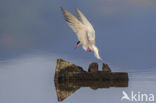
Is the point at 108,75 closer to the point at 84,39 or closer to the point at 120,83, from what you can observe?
the point at 120,83

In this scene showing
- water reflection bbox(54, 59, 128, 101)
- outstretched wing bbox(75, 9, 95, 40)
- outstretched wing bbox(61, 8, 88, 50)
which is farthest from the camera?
water reflection bbox(54, 59, 128, 101)

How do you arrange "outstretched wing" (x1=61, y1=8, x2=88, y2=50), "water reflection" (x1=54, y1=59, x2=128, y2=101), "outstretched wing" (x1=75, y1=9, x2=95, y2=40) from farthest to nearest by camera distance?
"water reflection" (x1=54, y1=59, x2=128, y2=101) → "outstretched wing" (x1=75, y1=9, x2=95, y2=40) → "outstretched wing" (x1=61, y1=8, x2=88, y2=50)

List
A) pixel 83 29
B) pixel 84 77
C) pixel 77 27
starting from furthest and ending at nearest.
Answer: 1. pixel 84 77
2. pixel 83 29
3. pixel 77 27

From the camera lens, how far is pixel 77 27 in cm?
1335

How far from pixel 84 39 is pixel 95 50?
55cm

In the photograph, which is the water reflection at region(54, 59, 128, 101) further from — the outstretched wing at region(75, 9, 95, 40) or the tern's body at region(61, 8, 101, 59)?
the outstretched wing at region(75, 9, 95, 40)

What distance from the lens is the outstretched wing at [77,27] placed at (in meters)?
13.0

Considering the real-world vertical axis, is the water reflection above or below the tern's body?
below

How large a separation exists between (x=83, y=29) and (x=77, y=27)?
0.28m

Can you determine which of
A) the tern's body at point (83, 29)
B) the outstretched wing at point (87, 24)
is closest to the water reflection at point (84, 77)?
the tern's body at point (83, 29)

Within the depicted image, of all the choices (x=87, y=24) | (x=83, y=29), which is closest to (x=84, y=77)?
(x=83, y=29)

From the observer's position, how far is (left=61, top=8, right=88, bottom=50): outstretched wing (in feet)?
42.6

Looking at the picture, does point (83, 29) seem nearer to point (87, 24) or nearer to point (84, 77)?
point (87, 24)

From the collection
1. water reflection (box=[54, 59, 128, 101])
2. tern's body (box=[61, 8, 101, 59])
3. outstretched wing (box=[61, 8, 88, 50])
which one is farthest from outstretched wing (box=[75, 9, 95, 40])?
water reflection (box=[54, 59, 128, 101])
